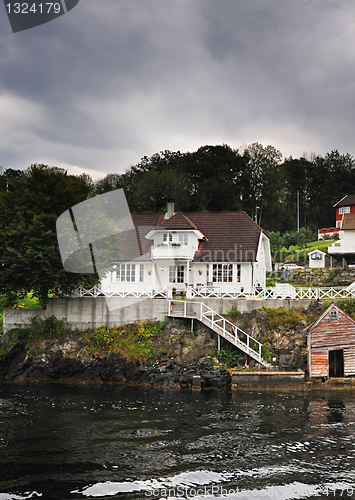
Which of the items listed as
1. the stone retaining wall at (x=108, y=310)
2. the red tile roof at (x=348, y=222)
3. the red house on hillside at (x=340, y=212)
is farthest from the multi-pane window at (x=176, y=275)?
the red house on hillside at (x=340, y=212)

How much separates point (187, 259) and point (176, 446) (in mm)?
21034

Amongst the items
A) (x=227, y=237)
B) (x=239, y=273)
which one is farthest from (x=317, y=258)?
(x=239, y=273)

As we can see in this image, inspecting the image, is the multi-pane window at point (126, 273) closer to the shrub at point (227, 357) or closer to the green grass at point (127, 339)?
the green grass at point (127, 339)

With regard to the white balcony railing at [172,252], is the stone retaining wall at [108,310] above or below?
below

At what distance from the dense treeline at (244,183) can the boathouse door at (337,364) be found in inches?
1658

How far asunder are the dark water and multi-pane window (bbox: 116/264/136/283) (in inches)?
527

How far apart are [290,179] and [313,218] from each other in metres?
8.72

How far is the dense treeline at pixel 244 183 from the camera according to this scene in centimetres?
7100

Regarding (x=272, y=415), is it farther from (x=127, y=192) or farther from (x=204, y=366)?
(x=127, y=192)

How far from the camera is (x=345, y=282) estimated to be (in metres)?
43.5

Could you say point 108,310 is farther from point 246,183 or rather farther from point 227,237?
point 246,183

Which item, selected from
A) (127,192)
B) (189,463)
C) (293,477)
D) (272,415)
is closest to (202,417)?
(272,415)

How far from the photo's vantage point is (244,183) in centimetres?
7656

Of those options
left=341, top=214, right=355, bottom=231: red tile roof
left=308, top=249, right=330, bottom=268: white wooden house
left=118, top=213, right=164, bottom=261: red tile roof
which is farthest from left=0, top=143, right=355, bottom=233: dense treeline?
left=118, top=213, right=164, bottom=261: red tile roof
